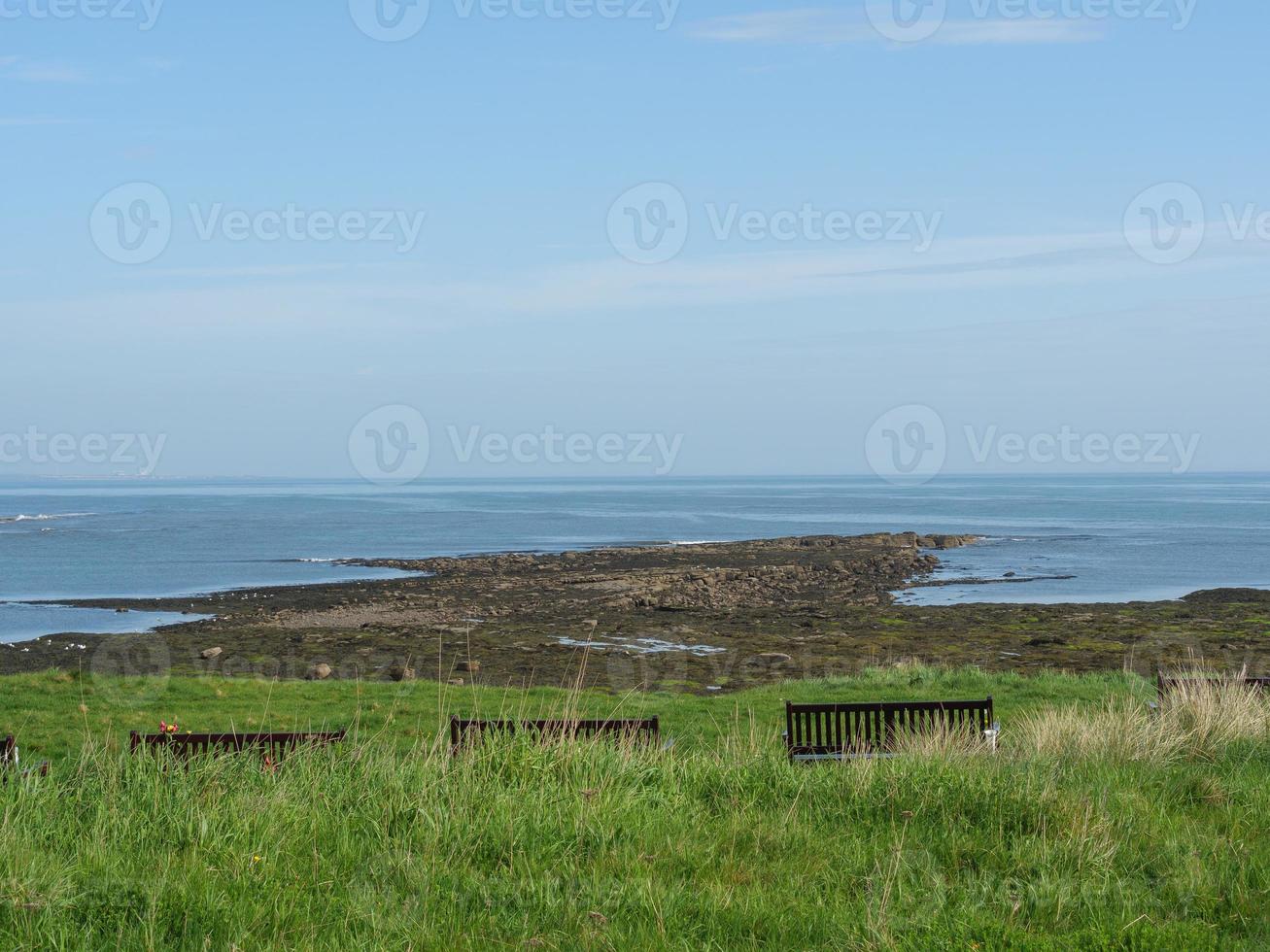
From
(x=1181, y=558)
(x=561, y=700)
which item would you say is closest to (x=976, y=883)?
(x=561, y=700)

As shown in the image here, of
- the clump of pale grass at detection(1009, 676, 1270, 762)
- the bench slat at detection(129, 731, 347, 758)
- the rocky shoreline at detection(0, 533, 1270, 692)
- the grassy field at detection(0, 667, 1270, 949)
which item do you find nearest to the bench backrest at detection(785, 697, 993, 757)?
the clump of pale grass at detection(1009, 676, 1270, 762)

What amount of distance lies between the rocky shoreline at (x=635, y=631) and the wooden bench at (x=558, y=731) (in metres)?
8.91

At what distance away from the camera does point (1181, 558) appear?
58.8 metres

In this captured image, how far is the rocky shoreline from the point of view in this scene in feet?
80.4

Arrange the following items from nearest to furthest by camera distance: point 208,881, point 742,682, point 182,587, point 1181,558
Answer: point 208,881, point 742,682, point 182,587, point 1181,558

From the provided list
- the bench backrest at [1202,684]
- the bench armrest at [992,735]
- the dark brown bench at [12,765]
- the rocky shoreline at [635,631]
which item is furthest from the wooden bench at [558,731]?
the rocky shoreline at [635,631]

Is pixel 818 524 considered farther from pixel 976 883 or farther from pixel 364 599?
pixel 976 883

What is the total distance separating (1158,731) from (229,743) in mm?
6809

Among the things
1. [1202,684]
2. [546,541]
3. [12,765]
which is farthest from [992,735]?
[546,541]

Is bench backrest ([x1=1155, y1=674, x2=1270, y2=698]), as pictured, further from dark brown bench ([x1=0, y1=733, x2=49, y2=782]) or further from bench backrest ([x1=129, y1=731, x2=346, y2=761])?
dark brown bench ([x1=0, y1=733, x2=49, y2=782])

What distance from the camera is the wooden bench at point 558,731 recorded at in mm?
7488

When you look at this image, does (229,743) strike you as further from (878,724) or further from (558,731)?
(878,724)

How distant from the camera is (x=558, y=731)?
7941 millimetres

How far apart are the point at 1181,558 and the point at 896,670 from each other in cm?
4695
